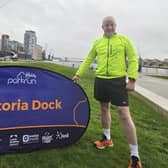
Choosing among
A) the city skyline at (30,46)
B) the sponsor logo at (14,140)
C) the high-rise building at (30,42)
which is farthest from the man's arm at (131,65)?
the high-rise building at (30,42)

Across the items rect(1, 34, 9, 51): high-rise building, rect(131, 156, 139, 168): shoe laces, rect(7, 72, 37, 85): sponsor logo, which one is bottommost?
rect(131, 156, 139, 168): shoe laces

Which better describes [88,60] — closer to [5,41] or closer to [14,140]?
[14,140]

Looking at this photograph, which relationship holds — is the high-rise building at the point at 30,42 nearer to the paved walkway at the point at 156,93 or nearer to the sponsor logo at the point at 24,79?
the paved walkway at the point at 156,93

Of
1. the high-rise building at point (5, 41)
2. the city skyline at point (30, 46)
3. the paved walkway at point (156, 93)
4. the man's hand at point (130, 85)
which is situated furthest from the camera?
the city skyline at point (30, 46)

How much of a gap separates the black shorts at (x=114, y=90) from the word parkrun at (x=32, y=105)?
0.50 m

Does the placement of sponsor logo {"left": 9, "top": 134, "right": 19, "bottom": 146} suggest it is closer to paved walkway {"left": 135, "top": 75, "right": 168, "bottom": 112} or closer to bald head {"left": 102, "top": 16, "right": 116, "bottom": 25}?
bald head {"left": 102, "top": 16, "right": 116, "bottom": 25}

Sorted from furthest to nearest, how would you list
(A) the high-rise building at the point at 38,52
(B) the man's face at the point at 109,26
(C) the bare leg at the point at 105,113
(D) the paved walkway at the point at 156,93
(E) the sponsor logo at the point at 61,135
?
(A) the high-rise building at the point at 38,52 → (D) the paved walkway at the point at 156,93 → (C) the bare leg at the point at 105,113 → (E) the sponsor logo at the point at 61,135 → (B) the man's face at the point at 109,26

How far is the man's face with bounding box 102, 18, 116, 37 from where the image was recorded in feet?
11.3

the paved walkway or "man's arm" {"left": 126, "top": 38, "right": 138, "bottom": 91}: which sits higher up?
"man's arm" {"left": 126, "top": 38, "right": 138, "bottom": 91}

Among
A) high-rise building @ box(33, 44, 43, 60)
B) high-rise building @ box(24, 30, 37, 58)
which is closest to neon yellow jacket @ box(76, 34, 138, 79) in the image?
high-rise building @ box(24, 30, 37, 58)

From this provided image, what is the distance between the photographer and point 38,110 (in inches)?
133

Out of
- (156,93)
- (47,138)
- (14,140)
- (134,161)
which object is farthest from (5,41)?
(134,161)

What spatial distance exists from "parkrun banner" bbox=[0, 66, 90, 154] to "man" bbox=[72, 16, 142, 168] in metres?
0.36

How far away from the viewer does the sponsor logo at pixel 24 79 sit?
3.21 m
